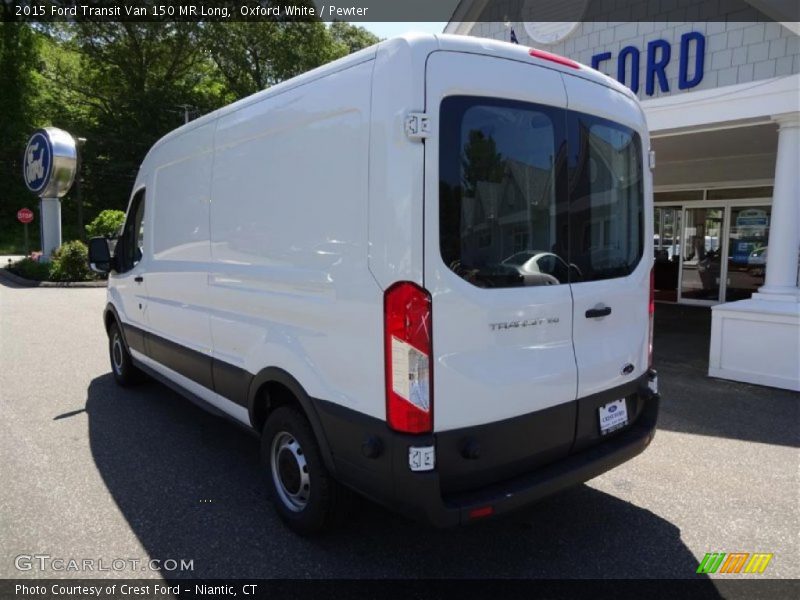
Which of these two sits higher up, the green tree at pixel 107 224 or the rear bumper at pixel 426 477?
the green tree at pixel 107 224

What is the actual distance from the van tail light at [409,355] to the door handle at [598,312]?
98cm

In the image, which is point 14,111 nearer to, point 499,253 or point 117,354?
point 117,354

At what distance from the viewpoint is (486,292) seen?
245 centimetres

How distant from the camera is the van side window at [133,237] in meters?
5.14

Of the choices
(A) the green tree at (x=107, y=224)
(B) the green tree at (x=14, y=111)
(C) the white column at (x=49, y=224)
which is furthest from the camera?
(B) the green tree at (x=14, y=111)

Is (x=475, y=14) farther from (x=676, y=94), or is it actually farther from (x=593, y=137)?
(x=593, y=137)

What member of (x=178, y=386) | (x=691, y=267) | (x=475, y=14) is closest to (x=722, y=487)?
(x=178, y=386)

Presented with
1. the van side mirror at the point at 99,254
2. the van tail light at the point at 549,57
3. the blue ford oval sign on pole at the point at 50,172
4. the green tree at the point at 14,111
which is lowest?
the van side mirror at the point at 99,254

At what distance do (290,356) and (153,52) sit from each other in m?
42.1

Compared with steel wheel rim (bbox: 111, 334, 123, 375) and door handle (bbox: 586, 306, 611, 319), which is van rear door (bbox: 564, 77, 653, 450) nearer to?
door handle (bbox: 586, 306, 611, 319)

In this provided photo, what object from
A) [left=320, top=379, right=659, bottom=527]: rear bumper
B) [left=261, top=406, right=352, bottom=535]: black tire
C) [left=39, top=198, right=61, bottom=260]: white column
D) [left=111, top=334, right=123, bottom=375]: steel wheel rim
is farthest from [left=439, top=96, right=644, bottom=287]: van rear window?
[left=39, top=198, right=61, bottom=260]: white column

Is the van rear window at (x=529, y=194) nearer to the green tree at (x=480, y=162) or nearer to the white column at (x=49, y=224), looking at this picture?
the green tree at (x=480, y=162)

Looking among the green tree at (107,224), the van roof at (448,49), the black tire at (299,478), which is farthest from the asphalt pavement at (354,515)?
the green tree at (107,224)

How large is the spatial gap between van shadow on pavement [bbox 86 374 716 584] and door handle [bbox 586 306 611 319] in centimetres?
121
